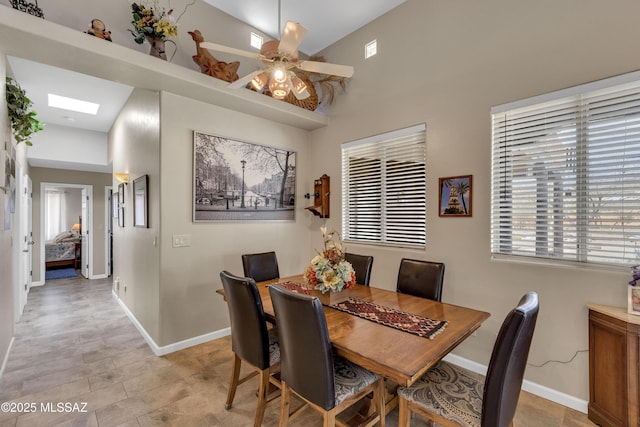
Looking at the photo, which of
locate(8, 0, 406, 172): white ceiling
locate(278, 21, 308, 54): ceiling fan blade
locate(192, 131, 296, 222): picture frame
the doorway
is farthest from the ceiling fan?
the doorway

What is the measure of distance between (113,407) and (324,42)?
467 cm

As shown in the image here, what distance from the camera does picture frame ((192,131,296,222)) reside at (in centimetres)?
327

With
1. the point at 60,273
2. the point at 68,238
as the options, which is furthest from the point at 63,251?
the point at 60,273

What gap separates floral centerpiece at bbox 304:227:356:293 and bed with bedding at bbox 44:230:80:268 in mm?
8246

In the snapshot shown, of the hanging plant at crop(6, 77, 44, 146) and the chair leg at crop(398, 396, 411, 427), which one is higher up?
the hanging plant at crop(6, 77, 44, 146)

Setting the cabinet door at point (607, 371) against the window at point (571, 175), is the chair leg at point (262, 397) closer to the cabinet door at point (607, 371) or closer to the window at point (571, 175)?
the window at point (571, 175)

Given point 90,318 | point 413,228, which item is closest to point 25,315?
point 90,318

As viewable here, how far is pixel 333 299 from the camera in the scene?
222 centimetres

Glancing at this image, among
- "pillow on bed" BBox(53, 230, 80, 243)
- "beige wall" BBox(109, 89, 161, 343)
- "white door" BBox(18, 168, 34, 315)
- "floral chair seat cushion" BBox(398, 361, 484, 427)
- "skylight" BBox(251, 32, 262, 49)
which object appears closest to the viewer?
"floral chair seat cushion" BBox(398, 361, 484, 427)

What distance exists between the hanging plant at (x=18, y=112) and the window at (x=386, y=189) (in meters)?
3.48

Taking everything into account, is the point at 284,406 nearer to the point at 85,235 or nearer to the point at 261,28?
the point at 261,28

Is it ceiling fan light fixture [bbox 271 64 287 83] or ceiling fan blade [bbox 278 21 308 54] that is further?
ceiling fan light fixture [bbox 271 64 287 83]

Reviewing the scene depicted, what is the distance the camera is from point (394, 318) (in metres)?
1.86

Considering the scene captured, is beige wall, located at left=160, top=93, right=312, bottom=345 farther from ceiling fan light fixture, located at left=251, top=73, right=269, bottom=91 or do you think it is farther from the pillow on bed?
the pillow on bed
